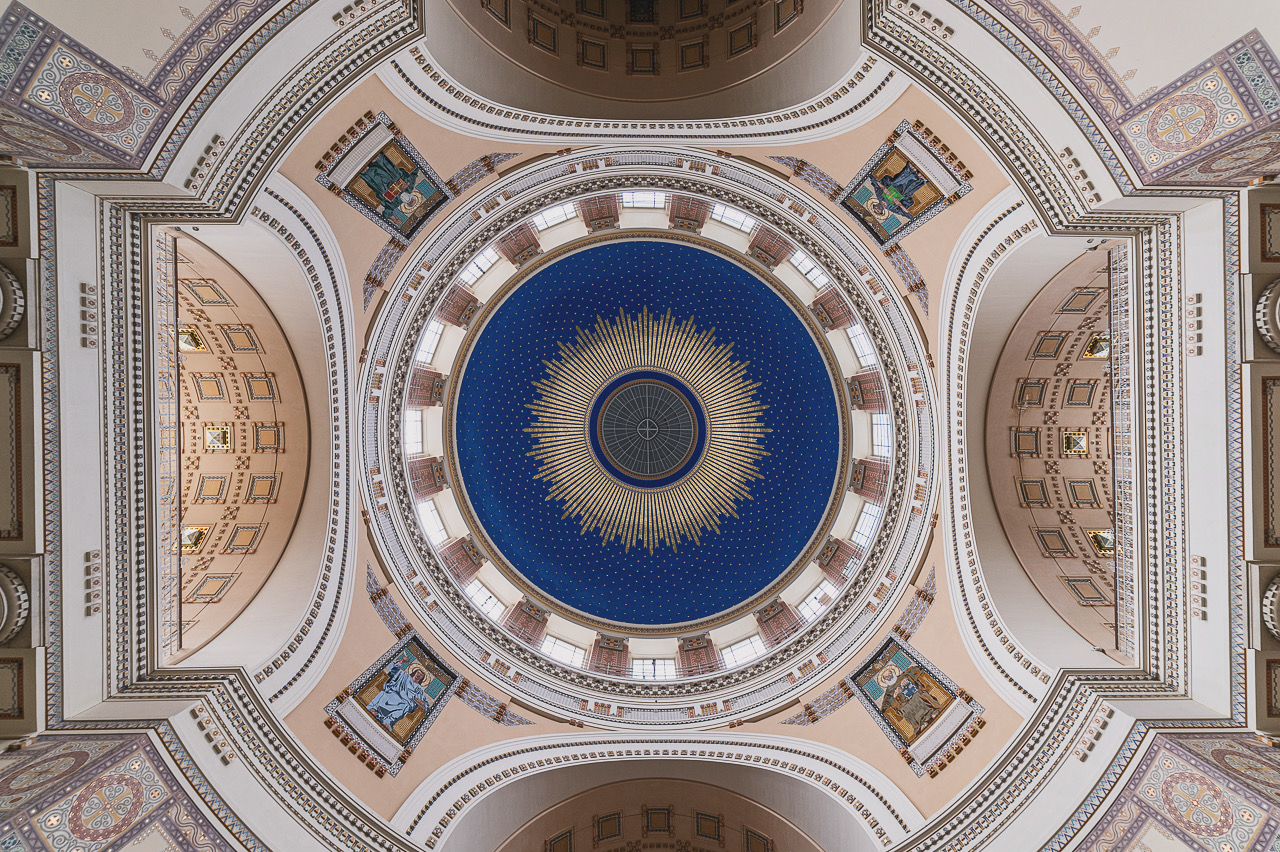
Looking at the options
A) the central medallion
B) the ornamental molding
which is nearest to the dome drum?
the ornamental molding

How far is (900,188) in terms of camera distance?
41.8 ft

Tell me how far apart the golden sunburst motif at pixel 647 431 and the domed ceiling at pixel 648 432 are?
0.05 metres

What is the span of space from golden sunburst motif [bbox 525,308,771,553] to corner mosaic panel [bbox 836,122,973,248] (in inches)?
286

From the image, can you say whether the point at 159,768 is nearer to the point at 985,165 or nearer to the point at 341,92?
the point at 341,92

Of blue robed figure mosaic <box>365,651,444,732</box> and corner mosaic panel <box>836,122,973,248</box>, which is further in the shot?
blue robed figure mosaic <box>365,651,444,732</box>

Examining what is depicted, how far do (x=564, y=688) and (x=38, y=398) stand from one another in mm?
11661

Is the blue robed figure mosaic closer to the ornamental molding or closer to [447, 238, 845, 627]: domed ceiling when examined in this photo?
the ornamental molding

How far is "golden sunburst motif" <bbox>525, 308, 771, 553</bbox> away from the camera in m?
20.3

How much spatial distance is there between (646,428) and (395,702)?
10727 mm

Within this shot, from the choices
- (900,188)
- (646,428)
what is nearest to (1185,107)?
(900,188)

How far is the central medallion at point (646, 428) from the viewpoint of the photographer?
68.1 ft

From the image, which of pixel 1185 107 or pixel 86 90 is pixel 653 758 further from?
pixel 86 90

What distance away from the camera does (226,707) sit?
35.8ft

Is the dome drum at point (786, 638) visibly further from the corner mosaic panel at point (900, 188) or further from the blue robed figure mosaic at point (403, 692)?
the blue robed figure mosaic at point (403, 692)
